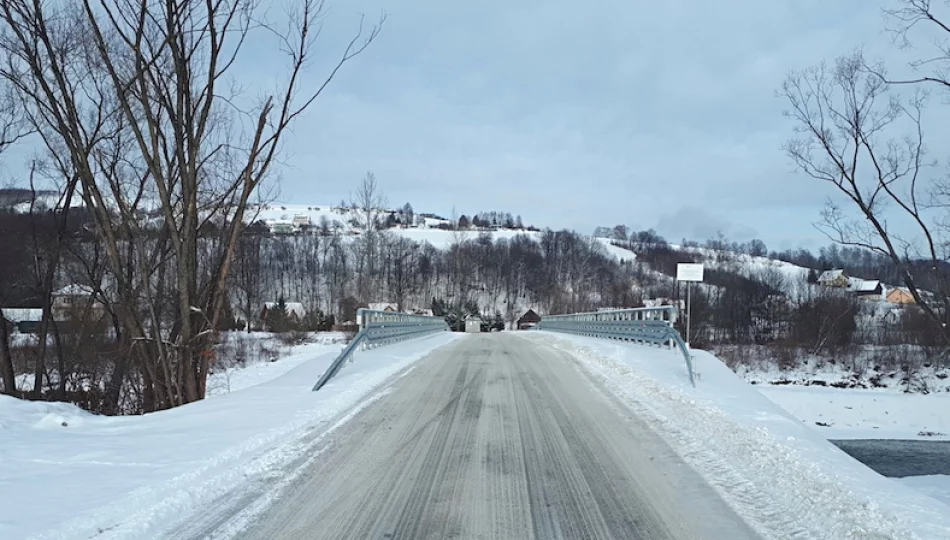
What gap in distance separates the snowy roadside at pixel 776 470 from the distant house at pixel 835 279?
6722 cm

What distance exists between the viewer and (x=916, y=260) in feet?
68.9

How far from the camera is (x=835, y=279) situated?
224 feet

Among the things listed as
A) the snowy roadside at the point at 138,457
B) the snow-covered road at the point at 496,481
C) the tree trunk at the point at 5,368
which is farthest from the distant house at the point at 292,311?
the snow-covered road at the point at 496,481

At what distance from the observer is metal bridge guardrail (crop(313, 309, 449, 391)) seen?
1065 centimetres

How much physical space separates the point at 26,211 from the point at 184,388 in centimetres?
1258

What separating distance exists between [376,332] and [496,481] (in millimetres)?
11469

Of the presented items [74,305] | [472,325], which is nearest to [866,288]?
[472,325]

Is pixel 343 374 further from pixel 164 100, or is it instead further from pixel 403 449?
pixel 164 100

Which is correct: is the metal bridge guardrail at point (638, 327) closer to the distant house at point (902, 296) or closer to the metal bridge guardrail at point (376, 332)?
the metal bridge guardrail at point (376, 332)

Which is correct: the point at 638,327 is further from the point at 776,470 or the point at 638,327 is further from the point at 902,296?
the point at 902,296

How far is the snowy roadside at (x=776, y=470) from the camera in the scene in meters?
4.01

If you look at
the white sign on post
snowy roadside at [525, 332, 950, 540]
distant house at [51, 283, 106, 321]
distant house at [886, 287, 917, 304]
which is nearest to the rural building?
distant house at [886, 287, 917, 304]

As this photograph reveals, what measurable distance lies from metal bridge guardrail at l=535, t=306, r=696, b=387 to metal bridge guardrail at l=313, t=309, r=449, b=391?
19.7 ft

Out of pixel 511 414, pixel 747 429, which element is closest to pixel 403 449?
pixel 511 414
